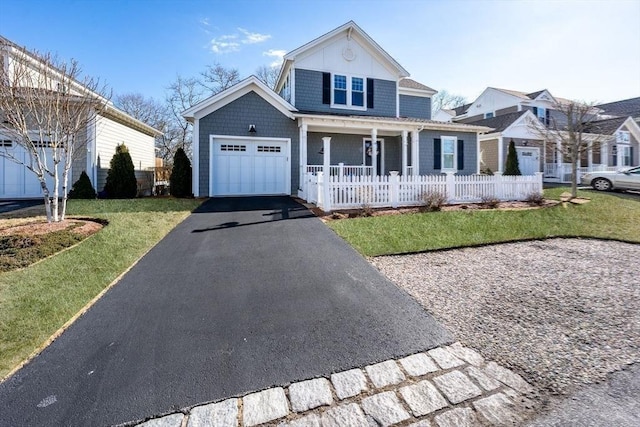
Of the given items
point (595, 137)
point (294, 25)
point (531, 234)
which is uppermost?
point (294, 25)

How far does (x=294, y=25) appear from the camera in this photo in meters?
12.8

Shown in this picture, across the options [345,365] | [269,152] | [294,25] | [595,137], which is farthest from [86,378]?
[595,137]

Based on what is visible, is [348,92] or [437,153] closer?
A: [348,92]

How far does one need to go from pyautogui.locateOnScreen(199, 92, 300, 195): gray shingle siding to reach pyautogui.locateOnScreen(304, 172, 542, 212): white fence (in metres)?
2.96

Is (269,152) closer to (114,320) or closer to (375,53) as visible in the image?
(375,53)

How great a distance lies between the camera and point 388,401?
2.39 m

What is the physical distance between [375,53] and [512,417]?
54.8 feet

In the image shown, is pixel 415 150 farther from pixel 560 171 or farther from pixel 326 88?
pixel 560 171

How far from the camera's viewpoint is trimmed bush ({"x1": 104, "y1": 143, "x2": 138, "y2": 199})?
12.6 meters

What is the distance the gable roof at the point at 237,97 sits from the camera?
41.0 feet

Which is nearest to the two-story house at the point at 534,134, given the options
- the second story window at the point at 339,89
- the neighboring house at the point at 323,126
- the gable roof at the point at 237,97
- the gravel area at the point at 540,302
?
the neighboring house at the point at 323,126

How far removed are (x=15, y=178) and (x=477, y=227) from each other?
53.2ft

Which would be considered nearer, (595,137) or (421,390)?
(421,390)

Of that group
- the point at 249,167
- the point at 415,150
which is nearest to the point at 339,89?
the point at 415,150
